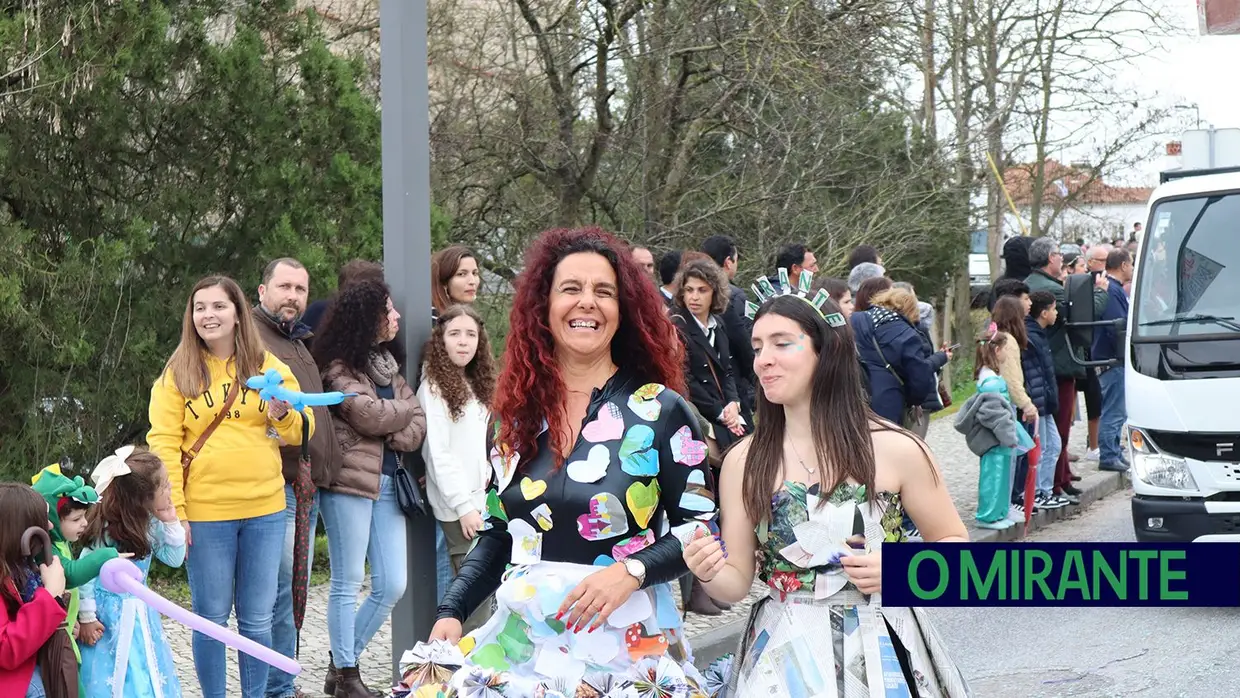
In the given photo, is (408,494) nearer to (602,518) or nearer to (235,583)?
(235,583)

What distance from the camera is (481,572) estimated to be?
3717 millimetres

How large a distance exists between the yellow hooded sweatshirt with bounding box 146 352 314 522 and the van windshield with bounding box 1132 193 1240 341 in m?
5.32

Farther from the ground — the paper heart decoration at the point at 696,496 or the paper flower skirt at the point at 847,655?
the paper heart decoration at the point at 696,496

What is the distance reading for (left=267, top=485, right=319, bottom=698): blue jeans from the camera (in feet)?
19.8

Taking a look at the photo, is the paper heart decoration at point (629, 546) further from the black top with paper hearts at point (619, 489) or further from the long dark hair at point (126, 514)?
the long dark hair at point (126, 514)

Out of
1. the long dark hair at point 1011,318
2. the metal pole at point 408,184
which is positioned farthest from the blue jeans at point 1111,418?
the metal pole at point 408,184

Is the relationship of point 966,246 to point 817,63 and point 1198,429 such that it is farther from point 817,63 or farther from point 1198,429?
point 1198,429

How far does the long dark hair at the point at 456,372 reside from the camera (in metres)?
6.09

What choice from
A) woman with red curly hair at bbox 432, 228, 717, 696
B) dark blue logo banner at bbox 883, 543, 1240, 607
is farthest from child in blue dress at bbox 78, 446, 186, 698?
dark blue logo banner at bbox 883, 543, 1240, 607

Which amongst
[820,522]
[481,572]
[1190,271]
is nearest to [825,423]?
[820,522]

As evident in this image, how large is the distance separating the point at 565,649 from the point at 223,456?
2.57 meters

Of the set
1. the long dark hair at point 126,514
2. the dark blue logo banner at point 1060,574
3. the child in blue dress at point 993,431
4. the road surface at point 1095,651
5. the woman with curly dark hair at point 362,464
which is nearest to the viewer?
the dark blue logo banner at point 1060,574

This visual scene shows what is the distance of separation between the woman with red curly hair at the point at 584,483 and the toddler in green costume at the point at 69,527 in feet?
5.22

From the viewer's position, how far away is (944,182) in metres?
16.2
